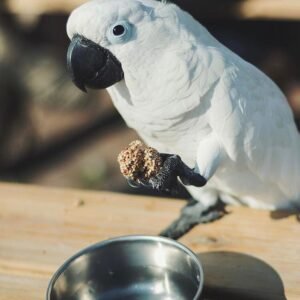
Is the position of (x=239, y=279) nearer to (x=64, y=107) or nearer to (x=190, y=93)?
(x=190, y=93)

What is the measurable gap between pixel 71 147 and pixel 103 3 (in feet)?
5.42

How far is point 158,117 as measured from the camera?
3.75 feet

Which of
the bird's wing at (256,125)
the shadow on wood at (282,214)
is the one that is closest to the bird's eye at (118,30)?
the bird's wing at (256,125)

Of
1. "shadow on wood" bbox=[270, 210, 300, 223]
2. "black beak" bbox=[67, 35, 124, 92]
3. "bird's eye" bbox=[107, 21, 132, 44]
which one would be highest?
"bird's eye" bbox=[107, 21, 132, 44]

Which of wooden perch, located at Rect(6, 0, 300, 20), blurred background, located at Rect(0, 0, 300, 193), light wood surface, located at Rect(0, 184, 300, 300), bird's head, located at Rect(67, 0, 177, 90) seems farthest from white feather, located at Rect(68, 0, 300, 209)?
blurred background, located at Rect(0, 0, 300, 193)

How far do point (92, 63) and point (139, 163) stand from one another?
0.21 m

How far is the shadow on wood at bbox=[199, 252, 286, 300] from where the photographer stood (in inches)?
42.2

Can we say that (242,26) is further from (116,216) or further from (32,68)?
(116,216)

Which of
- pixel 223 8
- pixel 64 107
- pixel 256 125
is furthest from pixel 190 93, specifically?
pixel 64 107

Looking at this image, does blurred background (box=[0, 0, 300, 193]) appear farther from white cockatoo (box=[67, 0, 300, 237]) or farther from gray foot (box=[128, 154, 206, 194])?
gray foot (box=[128, 154, 206, 194])

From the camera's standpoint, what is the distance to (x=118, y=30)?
1.07 meters

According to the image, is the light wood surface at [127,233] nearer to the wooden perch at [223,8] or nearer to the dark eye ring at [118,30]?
the dark eye ring at [118,30]

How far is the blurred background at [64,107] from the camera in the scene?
8.75 ft

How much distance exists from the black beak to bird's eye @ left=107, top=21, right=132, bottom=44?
0.03 metres
